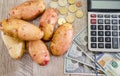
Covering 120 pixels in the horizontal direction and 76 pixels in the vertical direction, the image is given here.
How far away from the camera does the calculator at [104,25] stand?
647 mm

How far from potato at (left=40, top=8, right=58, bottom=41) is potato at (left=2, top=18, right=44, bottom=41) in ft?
0.10

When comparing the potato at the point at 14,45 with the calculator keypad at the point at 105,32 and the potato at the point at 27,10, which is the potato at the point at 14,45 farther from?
the calculator keypad at the point at 105,32

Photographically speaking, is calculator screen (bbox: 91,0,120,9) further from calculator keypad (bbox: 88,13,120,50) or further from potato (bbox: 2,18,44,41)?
potato (bbox: 2,18,44,41)

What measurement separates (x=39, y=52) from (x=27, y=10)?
12 cm

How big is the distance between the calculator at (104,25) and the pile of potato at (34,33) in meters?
0.06

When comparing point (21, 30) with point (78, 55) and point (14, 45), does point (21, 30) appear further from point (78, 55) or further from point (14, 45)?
point (78, 55)

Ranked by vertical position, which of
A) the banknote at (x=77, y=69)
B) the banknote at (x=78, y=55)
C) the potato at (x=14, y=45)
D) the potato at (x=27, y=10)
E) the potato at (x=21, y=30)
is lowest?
the banknote at (x=77, y=69)

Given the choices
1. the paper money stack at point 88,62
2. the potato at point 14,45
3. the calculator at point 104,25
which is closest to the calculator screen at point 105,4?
the calculator at point 104,25

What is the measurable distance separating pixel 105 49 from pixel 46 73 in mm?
172

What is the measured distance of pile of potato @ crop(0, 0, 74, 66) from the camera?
0.60 m

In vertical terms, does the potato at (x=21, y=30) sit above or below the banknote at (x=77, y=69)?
above

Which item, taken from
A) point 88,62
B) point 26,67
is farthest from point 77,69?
point 26,67

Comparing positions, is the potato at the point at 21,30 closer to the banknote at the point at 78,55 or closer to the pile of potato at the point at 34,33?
the pile of potato at the point at 34,33

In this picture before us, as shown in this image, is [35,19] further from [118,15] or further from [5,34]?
[118,15]
